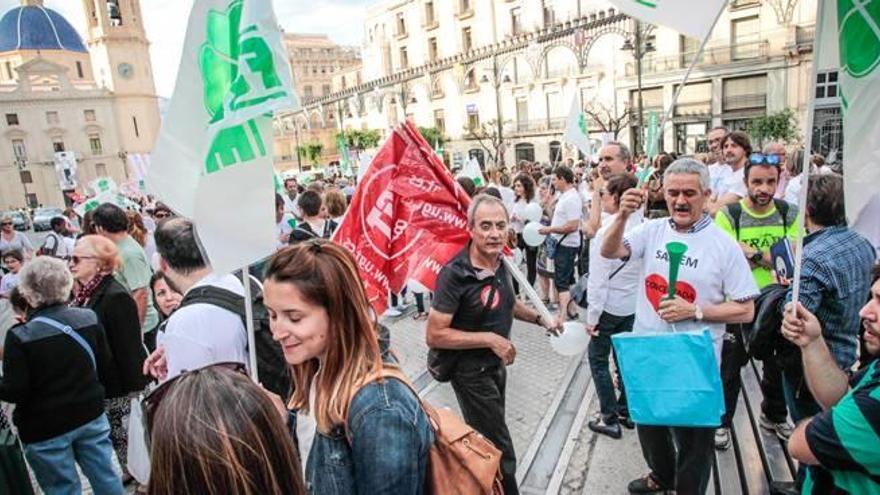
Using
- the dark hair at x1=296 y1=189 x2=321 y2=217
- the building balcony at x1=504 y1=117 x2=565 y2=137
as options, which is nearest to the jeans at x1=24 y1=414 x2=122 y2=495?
the dark hair at x1=296 y1=189 x2=321 y2=217

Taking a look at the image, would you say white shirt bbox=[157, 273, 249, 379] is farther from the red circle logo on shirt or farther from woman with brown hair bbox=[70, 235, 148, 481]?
woman with brown hair bbox=[70, 235, 148, 481]

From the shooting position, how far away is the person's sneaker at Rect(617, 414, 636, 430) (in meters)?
4.18

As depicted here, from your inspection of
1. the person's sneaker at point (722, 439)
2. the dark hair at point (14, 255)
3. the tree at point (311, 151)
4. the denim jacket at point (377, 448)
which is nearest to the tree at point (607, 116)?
the person's sneaker at point (722, 439)

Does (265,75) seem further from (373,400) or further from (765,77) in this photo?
(765,77)

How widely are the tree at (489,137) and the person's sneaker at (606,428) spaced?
3418cm

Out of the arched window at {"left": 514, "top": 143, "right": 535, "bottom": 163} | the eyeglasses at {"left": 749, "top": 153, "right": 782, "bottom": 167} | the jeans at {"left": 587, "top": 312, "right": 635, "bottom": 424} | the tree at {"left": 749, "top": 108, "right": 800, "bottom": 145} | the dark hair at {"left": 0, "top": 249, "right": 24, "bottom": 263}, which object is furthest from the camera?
the arched window at {"left": 514, "top": 143, "right": 535, "bottom": 163}

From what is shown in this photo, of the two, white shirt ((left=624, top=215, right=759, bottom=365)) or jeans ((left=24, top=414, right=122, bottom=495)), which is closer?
white shirt ((left=624, top=215, right=759, bottom=365))

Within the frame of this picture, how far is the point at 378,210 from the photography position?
3.58 meters

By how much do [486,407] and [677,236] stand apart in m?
1.37

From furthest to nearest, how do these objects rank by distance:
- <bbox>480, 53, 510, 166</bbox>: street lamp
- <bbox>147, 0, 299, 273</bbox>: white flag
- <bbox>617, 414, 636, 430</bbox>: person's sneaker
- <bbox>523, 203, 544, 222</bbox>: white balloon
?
<bbox>480, 53, 510, 166</bbox>: street lamp → <bbox>523, 203, 544, 222</bbox>: white balloon → <bbox>617, 414, 636, 430</bbox>: person's sneaker → <bbox>147, 0, 299, 273</bbox>: white flag

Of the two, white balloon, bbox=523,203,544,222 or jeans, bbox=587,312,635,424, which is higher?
white balloon, bbox=523,203,544,222

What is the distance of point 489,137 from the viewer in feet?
130

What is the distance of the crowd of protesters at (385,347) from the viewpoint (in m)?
1.41

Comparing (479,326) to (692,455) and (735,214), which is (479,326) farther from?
(735,214)
